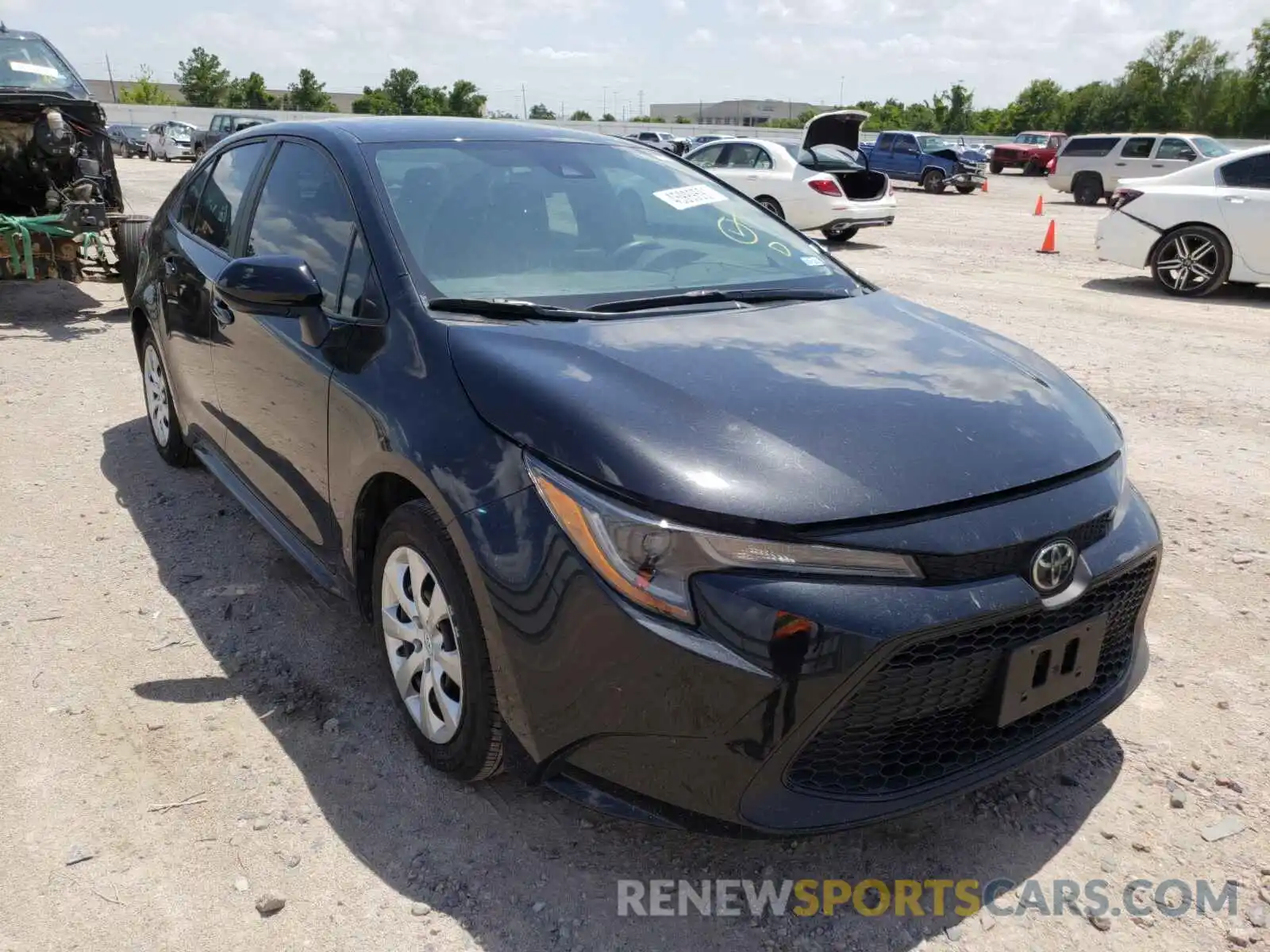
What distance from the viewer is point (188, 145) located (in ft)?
125

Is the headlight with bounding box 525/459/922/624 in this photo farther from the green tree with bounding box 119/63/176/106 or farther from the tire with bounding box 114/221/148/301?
the green tree with bounding box 119/63/176/106

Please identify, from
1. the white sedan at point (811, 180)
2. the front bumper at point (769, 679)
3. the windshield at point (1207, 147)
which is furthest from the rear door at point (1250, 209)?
the windshield at point (1207, 147)

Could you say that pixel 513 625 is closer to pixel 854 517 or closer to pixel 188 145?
pixel 854 517

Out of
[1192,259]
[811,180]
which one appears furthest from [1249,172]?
[811,180]

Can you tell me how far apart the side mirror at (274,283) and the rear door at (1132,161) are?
83.0 ft

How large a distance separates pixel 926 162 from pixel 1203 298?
66.1ft

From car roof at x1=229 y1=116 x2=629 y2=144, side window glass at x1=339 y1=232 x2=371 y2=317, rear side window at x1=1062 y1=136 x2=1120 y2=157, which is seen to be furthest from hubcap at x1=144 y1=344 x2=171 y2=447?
rear side window at x1=1062 y1=136 x2=1120 y2=157

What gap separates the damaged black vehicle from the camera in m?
8.10

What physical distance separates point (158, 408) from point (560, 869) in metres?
3.54

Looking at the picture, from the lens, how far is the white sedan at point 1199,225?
32.2 ft

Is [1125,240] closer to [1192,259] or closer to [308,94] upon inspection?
[1192,259]

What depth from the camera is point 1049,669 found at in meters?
2.17

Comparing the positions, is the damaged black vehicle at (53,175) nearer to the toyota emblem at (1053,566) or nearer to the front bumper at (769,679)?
the front bumper at (769,679)

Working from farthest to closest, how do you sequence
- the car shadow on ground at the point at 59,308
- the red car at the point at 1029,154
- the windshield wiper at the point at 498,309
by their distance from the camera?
1. the red car at the point at 1029,154
2. the car shadow on ground at the point at 59,308
3. the windshield wiper at the point at 498,309
